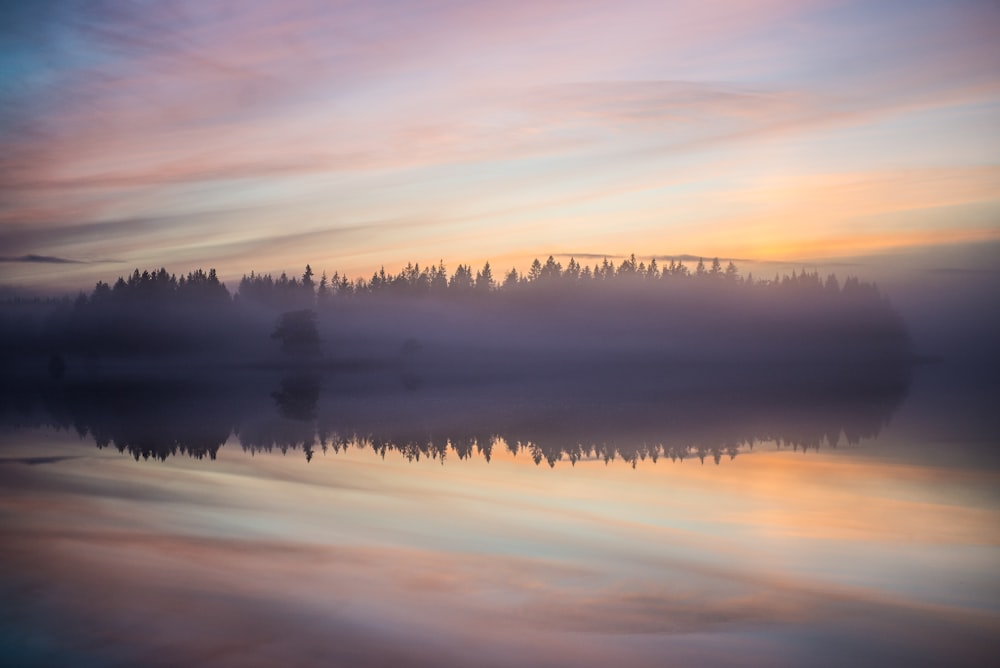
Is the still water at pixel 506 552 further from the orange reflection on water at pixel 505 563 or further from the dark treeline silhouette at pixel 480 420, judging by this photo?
the dark treeline silhouette at pixel 480 420

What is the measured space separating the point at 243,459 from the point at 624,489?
14.3 meters

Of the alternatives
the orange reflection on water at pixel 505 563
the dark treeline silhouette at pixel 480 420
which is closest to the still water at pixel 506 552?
the orange reflection on water at pixel 505 563

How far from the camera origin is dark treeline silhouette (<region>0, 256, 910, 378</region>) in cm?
14125

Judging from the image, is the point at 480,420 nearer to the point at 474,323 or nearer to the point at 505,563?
the point at 505,563

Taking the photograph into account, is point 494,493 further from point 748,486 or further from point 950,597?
point 950,597

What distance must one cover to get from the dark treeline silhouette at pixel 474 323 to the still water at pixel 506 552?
4208 inches

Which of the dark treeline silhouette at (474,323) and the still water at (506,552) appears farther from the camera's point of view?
the dark treeline silhouette at (474,323)

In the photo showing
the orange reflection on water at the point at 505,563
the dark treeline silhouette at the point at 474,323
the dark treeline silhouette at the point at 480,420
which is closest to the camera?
the orange reflection on water at the point at 505,563

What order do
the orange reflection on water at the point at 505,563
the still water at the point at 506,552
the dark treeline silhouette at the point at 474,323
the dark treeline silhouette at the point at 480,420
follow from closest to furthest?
the still water at the point at 506,552
the orange reflection on water at the point at 505,563
the dark treeline silhouette at the point at 480,420
the dark treeline silhouette at the point at 474,323

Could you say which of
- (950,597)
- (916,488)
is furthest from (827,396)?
(950,597)

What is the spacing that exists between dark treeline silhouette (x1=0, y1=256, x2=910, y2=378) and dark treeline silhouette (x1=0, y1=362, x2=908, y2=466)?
229 ft

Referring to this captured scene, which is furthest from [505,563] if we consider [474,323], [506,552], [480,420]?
[474,323]

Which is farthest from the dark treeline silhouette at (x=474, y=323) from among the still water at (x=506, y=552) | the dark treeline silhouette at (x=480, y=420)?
the still water at (x=506, y=552)

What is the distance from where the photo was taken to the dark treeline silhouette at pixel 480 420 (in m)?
33.1
